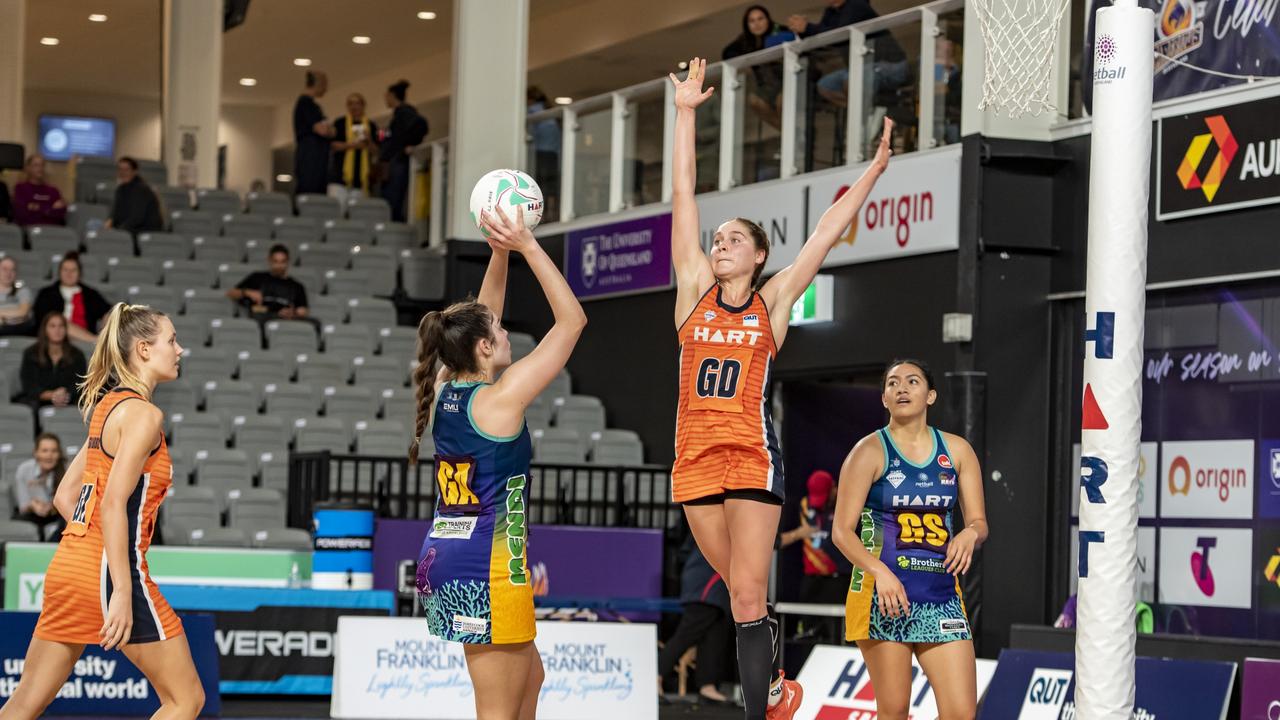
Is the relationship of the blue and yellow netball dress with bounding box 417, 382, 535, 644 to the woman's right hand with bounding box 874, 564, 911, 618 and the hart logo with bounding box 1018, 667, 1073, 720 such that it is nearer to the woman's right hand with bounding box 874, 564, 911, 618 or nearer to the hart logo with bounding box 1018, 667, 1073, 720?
the woman's right hand with bounding box 874, 564, 911, 618

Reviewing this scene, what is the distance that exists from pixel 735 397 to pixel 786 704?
3.92ft

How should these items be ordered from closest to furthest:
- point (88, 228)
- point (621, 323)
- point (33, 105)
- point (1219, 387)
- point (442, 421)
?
point (442, 421) → point (1219, 387) → point (621, 323) → point (88, 228) → point (33, 105)

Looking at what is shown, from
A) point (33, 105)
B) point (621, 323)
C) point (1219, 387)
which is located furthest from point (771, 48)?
Result: point (33, 105)

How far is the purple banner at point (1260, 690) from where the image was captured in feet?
29.4

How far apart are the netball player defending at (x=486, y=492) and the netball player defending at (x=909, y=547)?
183cm

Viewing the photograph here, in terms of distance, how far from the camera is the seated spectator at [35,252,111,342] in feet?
52.1

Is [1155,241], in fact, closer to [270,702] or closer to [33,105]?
[270,702]

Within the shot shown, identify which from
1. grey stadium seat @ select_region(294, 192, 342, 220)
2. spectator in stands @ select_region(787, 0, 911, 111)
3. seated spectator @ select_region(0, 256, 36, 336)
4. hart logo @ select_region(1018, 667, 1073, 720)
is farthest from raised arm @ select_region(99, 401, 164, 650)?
grey stadium seat @ select_region(294, 192, 342, 220)

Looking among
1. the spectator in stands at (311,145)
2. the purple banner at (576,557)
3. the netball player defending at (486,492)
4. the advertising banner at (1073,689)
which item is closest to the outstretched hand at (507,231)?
the netball player defending at (486,492)

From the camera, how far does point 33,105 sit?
33.4 meters

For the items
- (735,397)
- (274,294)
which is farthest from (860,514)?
(274,294)

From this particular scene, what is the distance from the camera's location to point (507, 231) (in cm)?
567

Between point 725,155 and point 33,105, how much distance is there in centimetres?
2182

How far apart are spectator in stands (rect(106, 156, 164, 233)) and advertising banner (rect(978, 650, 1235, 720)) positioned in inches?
480
